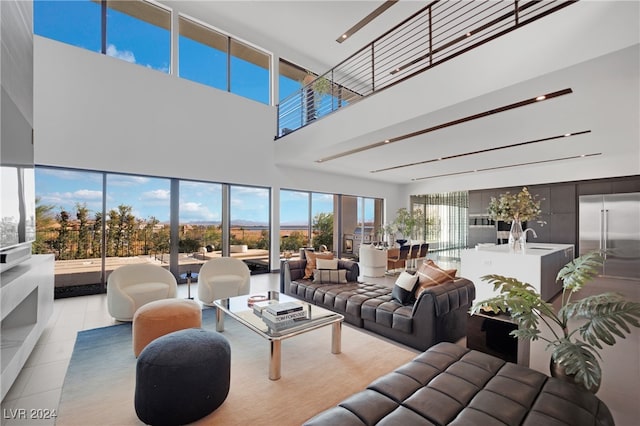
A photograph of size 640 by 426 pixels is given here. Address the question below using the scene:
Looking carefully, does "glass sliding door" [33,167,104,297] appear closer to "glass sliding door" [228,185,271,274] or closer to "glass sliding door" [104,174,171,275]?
"glass sliding door" [104,174,171,275]

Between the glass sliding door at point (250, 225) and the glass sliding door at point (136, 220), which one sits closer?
the glass sliding door at point (136, 220)

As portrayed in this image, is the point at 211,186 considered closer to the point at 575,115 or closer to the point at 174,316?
the point at 174,316

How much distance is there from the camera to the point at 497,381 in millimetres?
1854

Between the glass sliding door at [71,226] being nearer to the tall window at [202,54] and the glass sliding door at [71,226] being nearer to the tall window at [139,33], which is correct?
the tall window at [139,33]

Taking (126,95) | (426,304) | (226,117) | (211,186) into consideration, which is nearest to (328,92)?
(226,117)

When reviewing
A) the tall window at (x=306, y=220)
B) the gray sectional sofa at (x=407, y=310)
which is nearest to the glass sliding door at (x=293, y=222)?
the tall window at (x=306, y=220)

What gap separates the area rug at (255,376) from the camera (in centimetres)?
214

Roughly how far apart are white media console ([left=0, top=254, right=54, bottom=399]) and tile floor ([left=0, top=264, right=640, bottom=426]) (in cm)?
11

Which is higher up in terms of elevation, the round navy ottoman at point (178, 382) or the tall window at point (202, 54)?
the tall window at point (202, 54)

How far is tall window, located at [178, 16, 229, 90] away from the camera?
22.6 ft

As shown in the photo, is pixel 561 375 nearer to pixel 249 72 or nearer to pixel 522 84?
pixel 522 84

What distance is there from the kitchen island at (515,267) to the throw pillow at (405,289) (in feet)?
4.56

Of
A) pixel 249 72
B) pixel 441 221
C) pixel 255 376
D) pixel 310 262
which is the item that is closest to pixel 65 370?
pixel 255 376

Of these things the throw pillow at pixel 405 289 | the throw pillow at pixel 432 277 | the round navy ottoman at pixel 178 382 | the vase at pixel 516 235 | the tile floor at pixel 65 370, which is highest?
the vase at pixel 516 235
